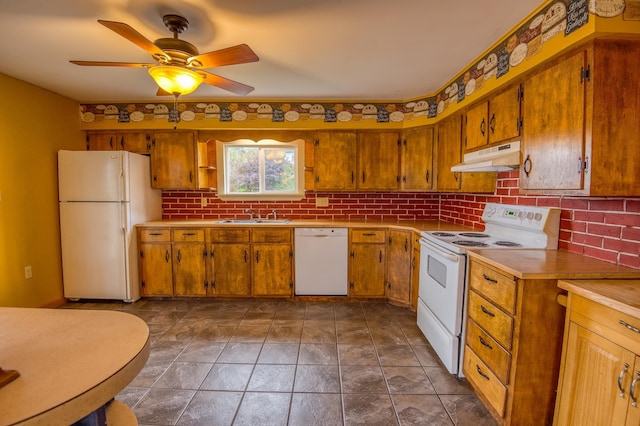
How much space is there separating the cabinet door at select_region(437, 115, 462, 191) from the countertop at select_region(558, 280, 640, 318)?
1599 mm

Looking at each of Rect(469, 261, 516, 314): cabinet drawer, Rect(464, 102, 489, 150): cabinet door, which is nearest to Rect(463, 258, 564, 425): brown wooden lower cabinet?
Rect(469, 261, 516, 314): cabinet drawer

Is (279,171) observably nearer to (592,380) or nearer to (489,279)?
(489,279)

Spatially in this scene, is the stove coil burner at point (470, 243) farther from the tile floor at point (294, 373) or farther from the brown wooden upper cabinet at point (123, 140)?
the brown wooden upper cabinet at point (123, 140)

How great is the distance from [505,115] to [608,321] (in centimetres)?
146

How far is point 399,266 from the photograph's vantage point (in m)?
3.16

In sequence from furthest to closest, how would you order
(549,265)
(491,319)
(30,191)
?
(30,191) < (491,319) < (549,265)

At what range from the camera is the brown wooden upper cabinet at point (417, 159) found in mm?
3277

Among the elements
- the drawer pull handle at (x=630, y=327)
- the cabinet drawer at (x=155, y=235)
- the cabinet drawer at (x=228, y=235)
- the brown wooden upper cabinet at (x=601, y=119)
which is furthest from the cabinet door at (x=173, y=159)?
the drawer pull handle at (x=630, y=327)

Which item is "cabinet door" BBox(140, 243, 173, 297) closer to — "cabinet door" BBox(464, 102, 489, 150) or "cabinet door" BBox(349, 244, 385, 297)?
"cabinet door" BBox(349, 244, 385, 297)

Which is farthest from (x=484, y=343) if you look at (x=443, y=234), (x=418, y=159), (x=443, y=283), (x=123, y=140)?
(x=123, y=140)

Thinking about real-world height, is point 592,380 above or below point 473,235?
below

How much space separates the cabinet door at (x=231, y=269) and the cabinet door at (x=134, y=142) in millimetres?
1495

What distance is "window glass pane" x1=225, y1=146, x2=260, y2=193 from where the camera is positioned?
12.3ft

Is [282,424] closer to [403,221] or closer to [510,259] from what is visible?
[510,259]
